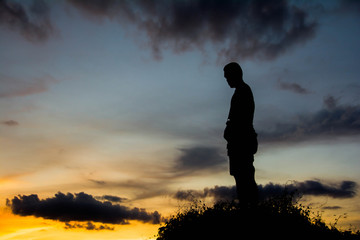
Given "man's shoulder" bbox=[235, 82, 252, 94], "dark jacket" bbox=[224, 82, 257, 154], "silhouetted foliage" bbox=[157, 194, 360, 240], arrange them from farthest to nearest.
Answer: "man's shoulder" bbox=[235, 82, 252, 94] < "dark jacket" bbox=[224, 82, 257, 154] < "silhouetted foliage" bbox=[157, 194, 360, 240]

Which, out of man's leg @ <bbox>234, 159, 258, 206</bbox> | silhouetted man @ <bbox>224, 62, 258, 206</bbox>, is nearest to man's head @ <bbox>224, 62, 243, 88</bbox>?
silhouetted man @ <bbox>224, 62, 258, 206</bbox>

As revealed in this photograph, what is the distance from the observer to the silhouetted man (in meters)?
10.6

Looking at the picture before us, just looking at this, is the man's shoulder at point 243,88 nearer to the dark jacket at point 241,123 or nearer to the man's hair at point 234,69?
the dark jacket at point 241,123

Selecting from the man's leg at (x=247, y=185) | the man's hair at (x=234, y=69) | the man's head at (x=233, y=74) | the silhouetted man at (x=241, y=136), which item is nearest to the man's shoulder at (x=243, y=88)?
the silhouetted man at (x=241, y=136)

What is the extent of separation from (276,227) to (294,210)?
1.72m

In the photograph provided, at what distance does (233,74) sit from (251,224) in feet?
15.3

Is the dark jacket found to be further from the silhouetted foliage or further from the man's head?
the silhouetted foliage

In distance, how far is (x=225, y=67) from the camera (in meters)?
11.3

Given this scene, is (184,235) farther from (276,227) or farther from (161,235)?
(276,227)

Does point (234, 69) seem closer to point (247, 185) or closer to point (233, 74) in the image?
point (233, 74)

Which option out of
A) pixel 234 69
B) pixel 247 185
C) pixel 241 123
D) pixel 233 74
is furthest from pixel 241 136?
pixel 234 69

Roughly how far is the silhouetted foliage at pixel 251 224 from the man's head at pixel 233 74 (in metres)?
3.91

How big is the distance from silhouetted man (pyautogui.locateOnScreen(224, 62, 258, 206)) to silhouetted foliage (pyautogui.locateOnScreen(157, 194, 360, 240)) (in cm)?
60

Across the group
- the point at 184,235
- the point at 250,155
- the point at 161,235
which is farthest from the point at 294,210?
the point at 161,235
